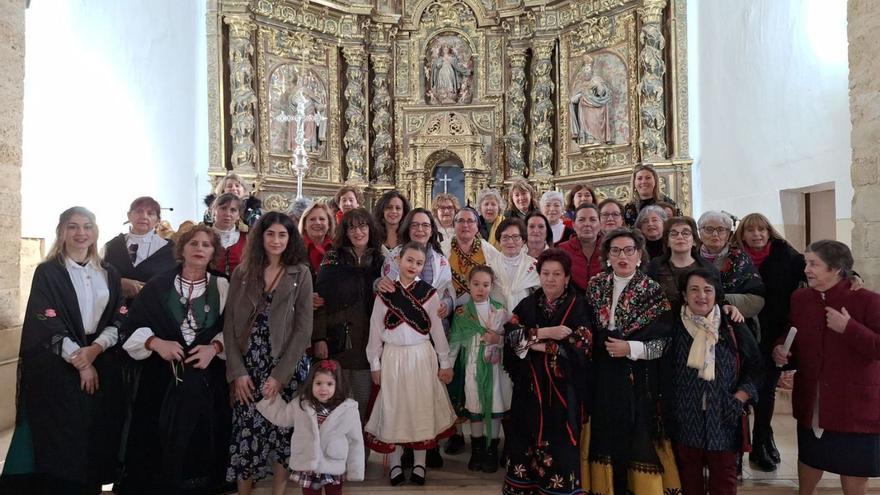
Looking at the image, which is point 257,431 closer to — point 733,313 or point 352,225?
point 352,225

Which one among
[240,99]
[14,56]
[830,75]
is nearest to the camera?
[14,56]

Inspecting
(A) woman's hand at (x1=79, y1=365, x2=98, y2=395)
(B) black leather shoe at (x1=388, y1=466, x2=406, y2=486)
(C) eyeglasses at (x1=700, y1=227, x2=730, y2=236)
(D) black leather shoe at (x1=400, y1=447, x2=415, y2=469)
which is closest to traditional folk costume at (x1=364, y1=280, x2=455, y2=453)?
(B) black leather shoe at (x1=388, y1=466, x2=406, y2=486)

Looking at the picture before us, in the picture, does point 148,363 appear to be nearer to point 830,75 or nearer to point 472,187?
point 830,75

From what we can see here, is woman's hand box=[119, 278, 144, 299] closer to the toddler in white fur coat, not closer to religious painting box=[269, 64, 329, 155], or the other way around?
the toddler in white fur coat

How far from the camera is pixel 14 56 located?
452cm

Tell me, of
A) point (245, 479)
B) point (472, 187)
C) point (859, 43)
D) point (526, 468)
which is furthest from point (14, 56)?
point (472, 187)

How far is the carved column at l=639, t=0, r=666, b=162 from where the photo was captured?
10844 millimetres

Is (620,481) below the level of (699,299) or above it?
below

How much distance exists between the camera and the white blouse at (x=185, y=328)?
3.19 metres

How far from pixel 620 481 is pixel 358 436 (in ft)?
4.81

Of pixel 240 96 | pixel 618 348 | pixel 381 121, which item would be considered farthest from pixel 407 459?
pixel 381 121

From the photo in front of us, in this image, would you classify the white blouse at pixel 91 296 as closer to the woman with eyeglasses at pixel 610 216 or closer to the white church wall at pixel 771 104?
the woman with eyeglasses at pixel 610 216

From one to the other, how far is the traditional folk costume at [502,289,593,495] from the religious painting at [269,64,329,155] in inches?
407

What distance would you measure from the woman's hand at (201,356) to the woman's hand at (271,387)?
34cm
